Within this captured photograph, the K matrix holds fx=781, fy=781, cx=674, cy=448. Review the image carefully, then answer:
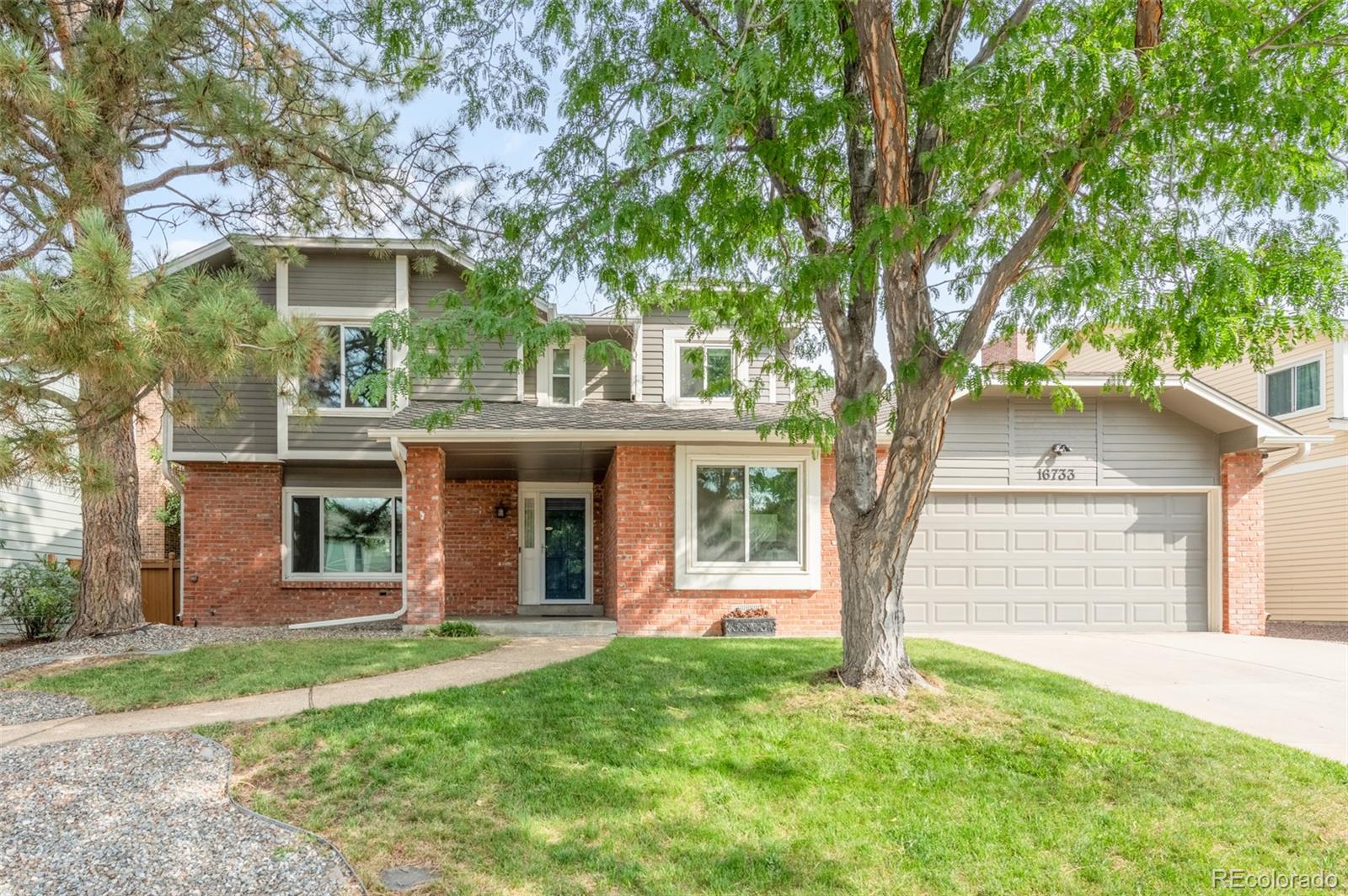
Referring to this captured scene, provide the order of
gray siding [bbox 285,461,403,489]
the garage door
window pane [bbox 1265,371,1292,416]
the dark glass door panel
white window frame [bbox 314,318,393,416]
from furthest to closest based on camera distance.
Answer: window pane [bbox 1265,371,1292,416] → the dark glass door panel → gray siding [bbox 285,461,403,489] → white window frame [bbox 314,318,393,416] → the garage door

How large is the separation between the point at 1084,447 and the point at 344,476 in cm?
1171

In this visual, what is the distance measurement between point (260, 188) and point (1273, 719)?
12103 mm

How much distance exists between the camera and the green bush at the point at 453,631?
400 inches

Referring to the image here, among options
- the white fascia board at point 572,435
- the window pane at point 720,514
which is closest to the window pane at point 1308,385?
the white fascia board at point 572,435

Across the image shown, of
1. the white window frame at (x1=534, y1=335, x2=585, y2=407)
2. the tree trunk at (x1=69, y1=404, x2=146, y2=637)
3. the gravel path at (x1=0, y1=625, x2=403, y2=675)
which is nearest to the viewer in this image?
the gravel path at (x1=0, y1=625, x2=403, y2=675)

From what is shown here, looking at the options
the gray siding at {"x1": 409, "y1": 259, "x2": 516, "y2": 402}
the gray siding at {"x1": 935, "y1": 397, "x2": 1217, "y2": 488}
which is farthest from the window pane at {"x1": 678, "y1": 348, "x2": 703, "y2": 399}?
the gray siding at {"x1": 935, "y1": 397, "x2": 1217, "y2": 488}

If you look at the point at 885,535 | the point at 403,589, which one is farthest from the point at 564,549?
the point at 885,535

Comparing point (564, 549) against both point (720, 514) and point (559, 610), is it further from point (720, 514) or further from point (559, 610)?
point (720, 514)

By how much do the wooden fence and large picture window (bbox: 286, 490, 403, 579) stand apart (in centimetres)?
219

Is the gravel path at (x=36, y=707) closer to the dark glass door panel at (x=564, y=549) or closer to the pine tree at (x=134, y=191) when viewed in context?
the pine tree at (x=134, y=191)

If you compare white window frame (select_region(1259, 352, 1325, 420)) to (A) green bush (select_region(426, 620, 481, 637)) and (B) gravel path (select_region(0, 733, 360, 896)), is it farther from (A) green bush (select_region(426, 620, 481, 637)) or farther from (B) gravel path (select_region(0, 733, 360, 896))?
(B) gravel path (select_region(0, 733, 360, 896))

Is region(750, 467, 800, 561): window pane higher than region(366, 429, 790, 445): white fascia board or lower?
lower

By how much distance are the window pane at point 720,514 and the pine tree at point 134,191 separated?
4498 millimetres

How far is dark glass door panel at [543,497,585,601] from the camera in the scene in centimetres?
1358
